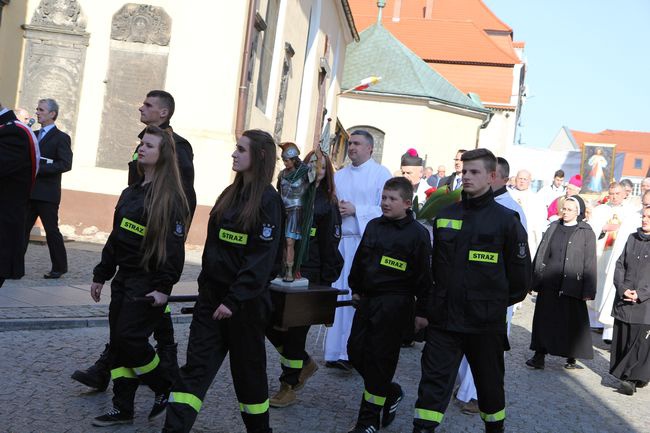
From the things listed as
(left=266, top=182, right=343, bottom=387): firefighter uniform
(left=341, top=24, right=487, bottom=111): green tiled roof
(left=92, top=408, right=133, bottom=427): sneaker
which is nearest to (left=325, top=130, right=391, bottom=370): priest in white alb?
(left=266, top=182, right=343, bottom=387): firefighter uniform

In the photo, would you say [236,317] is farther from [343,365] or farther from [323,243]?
[343,365]

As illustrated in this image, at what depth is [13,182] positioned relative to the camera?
5320mm

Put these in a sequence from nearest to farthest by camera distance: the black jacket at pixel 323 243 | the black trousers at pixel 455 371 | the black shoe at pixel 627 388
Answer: the black trousers at pixel 455 371, the black jacket at pixel 323 243, the black shoe at pixel 627 388

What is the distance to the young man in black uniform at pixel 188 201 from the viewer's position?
5438 mm

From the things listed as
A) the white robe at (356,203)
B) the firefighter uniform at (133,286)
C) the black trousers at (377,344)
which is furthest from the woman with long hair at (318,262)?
the firefighter uniform at (133,286)

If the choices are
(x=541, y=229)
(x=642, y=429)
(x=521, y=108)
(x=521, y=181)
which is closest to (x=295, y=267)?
(x=642, y=429)

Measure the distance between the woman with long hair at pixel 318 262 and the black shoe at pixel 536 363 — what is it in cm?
353

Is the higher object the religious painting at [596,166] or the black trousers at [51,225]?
the religious painting at [596,166]

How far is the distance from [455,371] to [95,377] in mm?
2429

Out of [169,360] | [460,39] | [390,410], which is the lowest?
[390,410]

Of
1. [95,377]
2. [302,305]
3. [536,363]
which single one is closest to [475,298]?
[302,305]

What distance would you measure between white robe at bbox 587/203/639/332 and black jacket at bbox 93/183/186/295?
25.2 feet

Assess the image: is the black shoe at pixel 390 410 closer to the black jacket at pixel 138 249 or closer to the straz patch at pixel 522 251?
the straz patch at pixel 522 251

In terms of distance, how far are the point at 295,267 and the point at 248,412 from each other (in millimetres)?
1083
